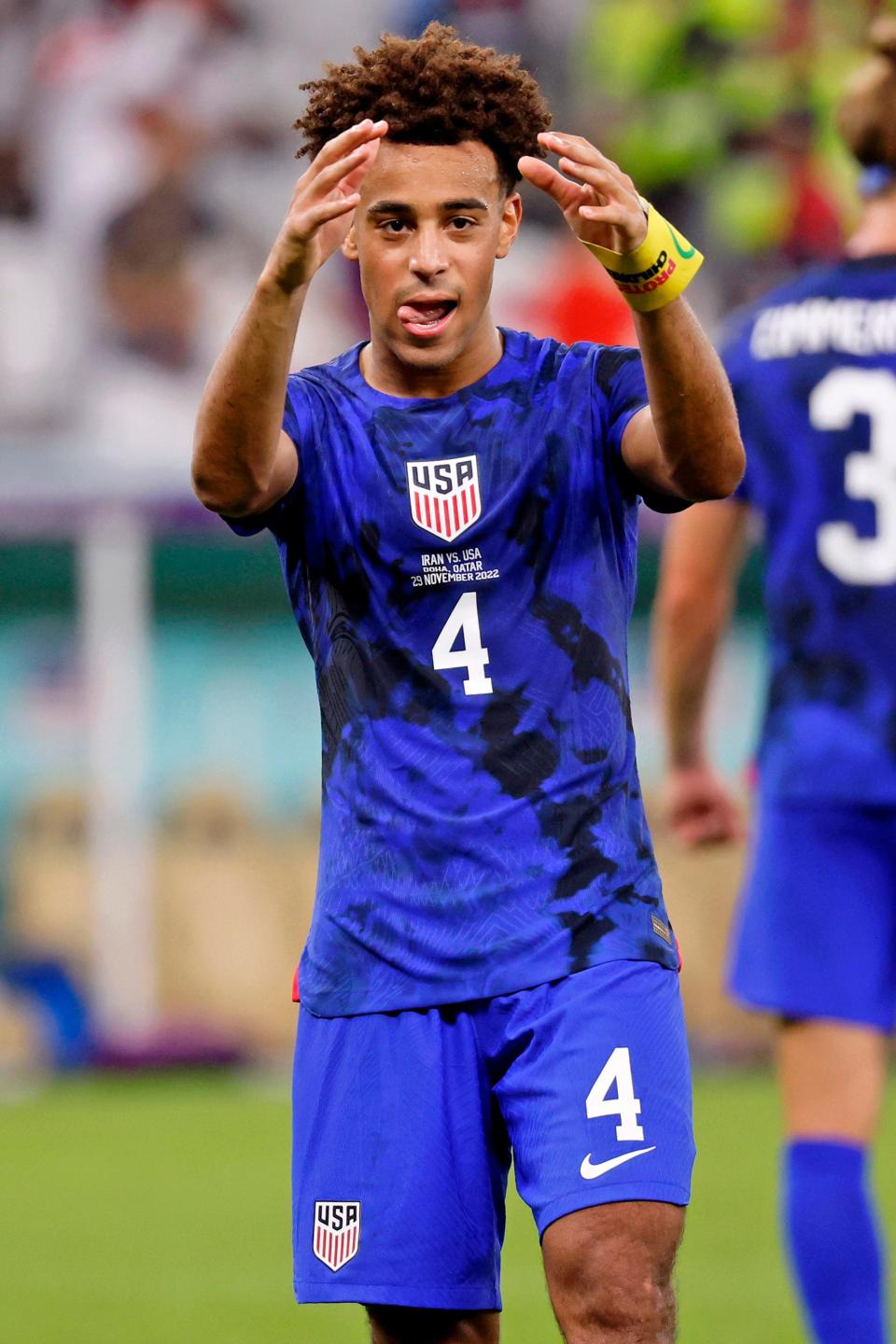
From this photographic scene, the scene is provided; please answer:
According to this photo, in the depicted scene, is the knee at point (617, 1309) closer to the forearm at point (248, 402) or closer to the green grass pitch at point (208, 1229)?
the forearm at point (248, 402)

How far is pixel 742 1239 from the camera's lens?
7695 mm

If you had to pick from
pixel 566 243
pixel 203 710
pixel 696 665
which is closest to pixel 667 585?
pixel 696 665

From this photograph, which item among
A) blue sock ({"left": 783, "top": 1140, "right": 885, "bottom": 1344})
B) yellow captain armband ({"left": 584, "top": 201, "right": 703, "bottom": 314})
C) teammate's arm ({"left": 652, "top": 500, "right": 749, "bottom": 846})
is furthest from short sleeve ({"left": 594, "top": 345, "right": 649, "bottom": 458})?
blue sock ({"left": 783, "top": 1140, "right": 885, "bottom": 1344})

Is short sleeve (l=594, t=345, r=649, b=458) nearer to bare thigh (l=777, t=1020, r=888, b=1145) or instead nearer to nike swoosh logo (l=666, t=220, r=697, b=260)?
nike swoosh logo (l=666, t=220, r=697, b=260)

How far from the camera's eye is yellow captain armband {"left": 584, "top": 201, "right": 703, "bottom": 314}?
3264mm

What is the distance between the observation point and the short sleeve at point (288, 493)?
11.7 ft

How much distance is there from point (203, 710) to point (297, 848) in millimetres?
1613

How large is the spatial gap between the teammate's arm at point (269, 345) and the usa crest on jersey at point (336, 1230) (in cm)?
98

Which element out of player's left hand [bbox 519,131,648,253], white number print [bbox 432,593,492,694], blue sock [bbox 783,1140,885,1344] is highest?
player's left hand [bbox 519,131,648,253]

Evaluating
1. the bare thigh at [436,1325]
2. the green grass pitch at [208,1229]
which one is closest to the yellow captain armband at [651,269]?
the bare thigh at [436,1325]

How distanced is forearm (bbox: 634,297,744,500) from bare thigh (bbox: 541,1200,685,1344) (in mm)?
975

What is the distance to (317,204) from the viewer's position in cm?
324

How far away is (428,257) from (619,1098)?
1.17 meters

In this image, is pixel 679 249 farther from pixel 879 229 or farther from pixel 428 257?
pixel 879 229
